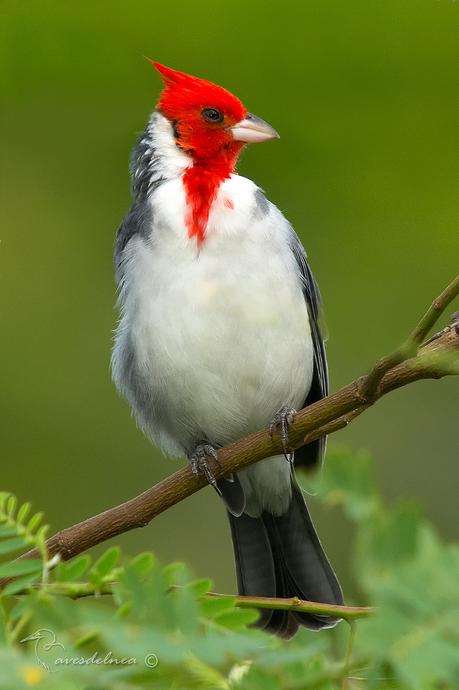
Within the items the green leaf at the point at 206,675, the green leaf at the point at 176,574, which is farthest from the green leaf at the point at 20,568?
the green leaf at the point at 206,675

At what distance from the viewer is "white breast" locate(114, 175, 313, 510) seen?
3393mm

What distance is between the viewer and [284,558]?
150 inches

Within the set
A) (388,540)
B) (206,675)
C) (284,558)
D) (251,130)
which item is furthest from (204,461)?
(388,540)

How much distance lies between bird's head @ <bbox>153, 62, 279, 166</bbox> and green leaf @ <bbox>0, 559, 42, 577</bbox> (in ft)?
7.37

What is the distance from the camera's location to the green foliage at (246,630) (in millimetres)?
1081

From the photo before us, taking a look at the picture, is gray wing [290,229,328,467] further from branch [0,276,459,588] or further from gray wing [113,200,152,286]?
branch [0,276,459,588]

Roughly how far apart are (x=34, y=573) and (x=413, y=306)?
296cm

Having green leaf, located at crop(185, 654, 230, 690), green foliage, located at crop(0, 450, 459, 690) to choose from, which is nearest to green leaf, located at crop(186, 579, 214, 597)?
green foliage, located at crop(0, 450, 459, 690)

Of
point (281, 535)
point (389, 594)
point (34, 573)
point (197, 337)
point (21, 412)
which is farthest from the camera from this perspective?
point (21, 412)

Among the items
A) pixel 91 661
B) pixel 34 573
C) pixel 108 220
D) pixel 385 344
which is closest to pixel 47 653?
pixel 91 661

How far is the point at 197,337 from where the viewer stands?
11.2 ft

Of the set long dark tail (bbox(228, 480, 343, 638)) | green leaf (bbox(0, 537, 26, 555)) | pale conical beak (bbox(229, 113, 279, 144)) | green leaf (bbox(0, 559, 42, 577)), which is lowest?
green leaf (bbox(0, 559, 42, 577))

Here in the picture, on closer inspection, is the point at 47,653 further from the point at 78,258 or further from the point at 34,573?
the point at 78,258

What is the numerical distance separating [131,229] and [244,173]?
23.9 inches
